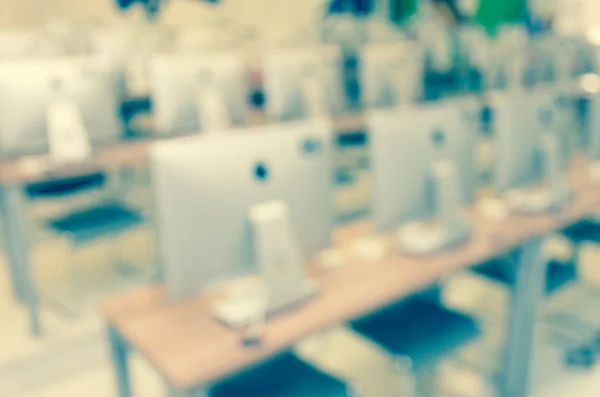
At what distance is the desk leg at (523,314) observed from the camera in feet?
Result: 6.33

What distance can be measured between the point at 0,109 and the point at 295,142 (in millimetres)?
1522

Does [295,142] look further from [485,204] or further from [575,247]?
[575,247]

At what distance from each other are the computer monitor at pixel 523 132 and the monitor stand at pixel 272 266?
36.2 inches

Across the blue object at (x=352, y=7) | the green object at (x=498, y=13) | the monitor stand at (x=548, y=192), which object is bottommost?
the monitor stand at (x=548, y=192)

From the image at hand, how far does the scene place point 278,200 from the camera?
1426 millimetres

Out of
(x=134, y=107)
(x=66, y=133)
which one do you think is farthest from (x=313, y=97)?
(x=134, y=107)

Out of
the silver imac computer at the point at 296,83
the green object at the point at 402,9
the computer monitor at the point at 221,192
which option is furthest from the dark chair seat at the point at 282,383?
the green object at the point at 402,9

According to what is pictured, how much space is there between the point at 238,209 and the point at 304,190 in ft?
0.67

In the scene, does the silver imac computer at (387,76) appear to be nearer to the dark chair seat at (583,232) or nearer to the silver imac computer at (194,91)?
the silver imac computer at (194,91)

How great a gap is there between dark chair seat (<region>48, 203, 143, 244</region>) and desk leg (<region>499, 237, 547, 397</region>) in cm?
170

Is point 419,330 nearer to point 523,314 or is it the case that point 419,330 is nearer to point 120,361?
point 523,314

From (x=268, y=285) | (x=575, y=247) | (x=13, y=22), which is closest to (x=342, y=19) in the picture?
(x=13, y=22)

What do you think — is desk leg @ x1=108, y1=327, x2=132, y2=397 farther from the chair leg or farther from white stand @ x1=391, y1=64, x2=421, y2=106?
white stand @ x1=391, y1=64, x2=421, y2=106

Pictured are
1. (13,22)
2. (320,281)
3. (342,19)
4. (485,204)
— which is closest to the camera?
(320,281)
